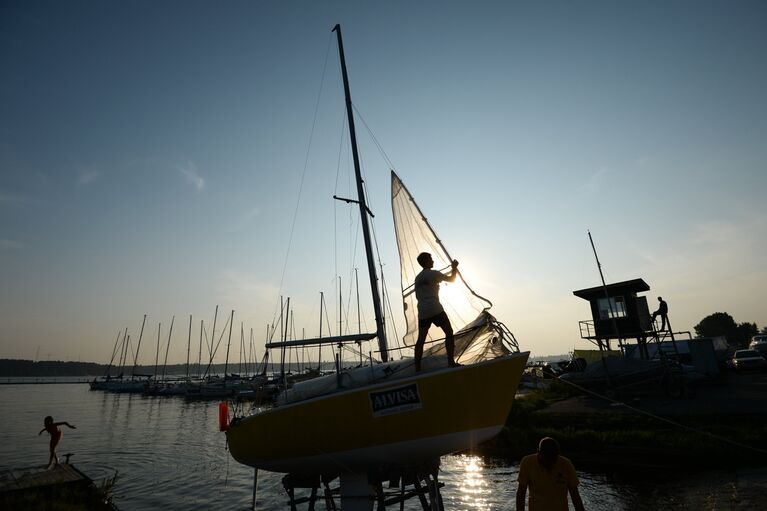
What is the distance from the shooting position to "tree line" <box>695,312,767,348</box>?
92.2 m

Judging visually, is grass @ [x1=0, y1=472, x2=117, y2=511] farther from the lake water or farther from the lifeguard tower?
the lifeguard tower

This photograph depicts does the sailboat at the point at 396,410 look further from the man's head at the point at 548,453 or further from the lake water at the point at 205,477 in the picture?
the lake water at the point at 205,477

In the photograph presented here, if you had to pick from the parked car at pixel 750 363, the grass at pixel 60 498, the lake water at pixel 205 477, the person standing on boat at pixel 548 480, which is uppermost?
the person standing on boat at pixel 548 480

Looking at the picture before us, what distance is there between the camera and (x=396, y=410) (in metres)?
7.16

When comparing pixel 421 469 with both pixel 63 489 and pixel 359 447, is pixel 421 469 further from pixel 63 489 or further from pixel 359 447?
pixel 63 489

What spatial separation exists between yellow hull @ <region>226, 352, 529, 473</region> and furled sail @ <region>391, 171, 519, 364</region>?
63cm

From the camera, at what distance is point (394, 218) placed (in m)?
12.6

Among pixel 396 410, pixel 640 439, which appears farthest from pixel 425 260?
pixel 640 439

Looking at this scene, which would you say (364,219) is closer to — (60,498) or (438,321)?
(438,321)

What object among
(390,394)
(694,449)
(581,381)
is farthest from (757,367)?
(390,394)

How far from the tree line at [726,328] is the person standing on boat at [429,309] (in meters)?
112

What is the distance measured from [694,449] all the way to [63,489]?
21.6 metres

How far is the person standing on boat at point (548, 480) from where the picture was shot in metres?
5.36

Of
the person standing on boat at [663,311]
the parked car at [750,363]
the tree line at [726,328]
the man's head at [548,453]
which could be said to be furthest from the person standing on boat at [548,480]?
the tree line at [726,328]
